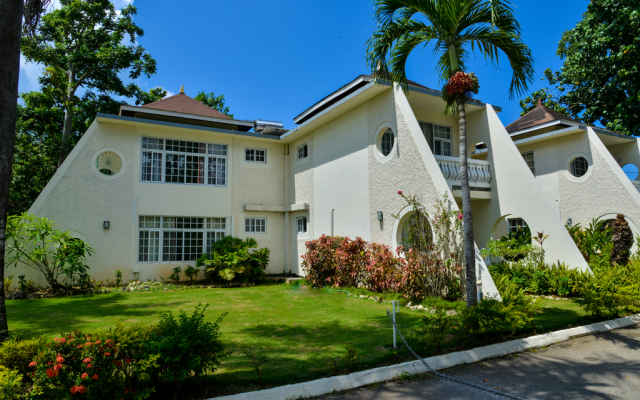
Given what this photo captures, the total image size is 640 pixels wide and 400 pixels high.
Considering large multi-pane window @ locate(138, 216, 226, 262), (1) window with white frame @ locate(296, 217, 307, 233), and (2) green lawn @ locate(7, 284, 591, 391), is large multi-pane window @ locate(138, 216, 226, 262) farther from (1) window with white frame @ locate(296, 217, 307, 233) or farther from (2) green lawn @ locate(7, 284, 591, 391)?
(1) window with white frame @ locate(296, 217, 307, 233)

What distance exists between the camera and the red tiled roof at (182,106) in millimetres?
16328

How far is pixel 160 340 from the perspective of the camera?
4250 millimetres

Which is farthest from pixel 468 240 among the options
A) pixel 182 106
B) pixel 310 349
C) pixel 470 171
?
pixel 182 106

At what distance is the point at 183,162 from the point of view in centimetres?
1570

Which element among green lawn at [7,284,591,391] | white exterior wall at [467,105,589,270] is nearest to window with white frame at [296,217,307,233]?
green lawn at [7,284,591,391]

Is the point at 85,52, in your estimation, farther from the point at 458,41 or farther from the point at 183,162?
the point at 458,41

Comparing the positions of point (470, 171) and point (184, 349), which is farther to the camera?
point (470, 171)

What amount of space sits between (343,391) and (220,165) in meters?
13.1

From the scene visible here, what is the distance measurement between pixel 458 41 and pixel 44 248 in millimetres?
13551

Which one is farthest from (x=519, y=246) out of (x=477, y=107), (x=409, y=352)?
(x=409, y=352)

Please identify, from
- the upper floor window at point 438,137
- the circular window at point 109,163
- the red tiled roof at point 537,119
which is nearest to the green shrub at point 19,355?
the circular window at point 109,163

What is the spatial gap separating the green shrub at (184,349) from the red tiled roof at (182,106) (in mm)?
13416

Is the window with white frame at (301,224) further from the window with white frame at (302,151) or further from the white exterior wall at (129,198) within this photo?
the window with white frame at (302,151)

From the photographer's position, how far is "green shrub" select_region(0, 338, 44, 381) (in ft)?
13.5
